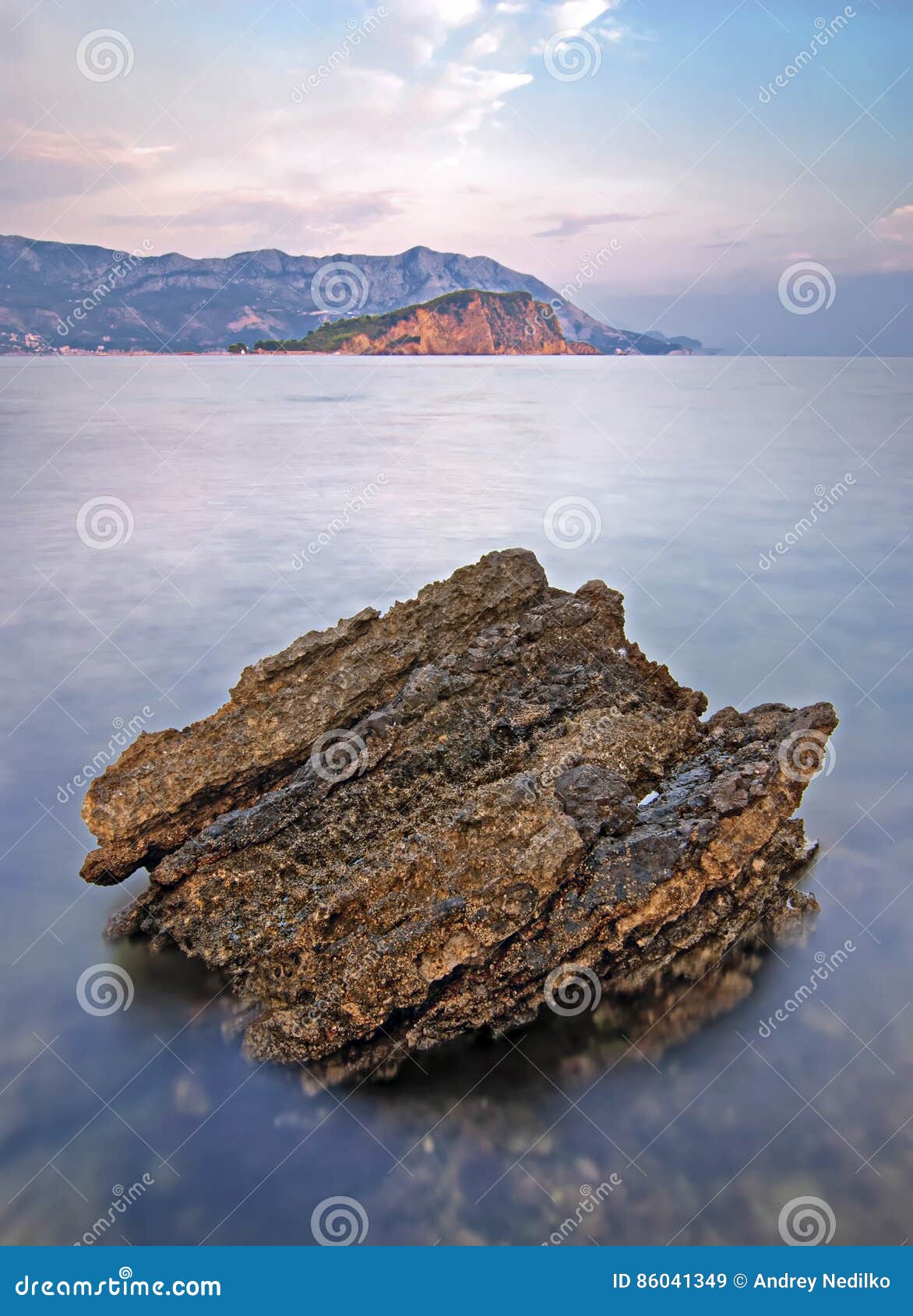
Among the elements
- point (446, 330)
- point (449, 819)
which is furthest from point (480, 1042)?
point (446, 330)

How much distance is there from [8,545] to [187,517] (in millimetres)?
5123

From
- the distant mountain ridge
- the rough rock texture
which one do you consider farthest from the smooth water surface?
the distant mountain ridge

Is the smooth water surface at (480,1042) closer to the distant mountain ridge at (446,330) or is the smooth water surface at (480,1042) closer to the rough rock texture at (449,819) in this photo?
the rough rock texture at (449,819)

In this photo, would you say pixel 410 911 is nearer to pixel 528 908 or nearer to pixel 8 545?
pixel 528 908

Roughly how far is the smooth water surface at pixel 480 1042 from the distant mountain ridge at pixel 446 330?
515 feet

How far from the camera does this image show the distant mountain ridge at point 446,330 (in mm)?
182000

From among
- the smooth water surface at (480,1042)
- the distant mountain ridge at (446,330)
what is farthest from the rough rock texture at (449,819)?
the distant mountain ridge at (446,330)

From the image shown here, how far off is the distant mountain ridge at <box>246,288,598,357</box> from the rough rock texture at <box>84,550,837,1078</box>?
17848 centimetres

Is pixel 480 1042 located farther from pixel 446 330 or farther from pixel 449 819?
pixel 446 330

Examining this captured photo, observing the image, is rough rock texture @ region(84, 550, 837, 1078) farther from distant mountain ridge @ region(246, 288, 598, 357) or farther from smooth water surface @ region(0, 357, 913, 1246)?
distant mountain ridge @ region(246, 288, 598, 357)

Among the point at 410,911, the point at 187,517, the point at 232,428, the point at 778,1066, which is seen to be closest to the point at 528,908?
the point at 410,911

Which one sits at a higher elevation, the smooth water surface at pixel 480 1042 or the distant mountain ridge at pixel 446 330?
the distant mountain ridge at pixel 446 330

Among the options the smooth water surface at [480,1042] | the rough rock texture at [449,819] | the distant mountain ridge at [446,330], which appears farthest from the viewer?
the distant mountain ridge at [446,330]

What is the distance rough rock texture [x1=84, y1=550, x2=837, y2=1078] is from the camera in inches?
289
